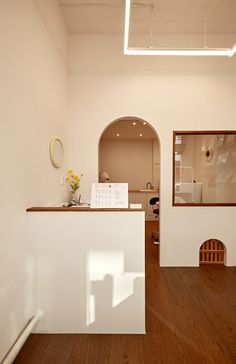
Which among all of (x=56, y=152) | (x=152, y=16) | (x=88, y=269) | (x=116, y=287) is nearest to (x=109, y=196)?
(x=88, y=269)

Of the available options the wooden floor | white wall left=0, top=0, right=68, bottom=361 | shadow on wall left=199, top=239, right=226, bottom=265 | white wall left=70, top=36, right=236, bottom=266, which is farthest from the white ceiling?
the wooden floor

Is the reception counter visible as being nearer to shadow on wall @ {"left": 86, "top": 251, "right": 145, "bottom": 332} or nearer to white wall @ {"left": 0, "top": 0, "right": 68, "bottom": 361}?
shadow on wall @ {"left": 86, "top": 251, "right": 145, "bottom": 332}

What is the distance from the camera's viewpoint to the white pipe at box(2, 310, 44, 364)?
1719mm

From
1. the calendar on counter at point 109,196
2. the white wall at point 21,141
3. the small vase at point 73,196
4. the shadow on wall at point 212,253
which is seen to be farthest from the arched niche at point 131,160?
the calendar on counter at point 109,196

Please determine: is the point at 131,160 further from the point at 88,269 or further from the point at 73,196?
the point at 88,269

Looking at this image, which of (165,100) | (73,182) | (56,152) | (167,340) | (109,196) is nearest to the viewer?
(167,340)

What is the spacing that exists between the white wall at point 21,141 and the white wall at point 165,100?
103 centimetres

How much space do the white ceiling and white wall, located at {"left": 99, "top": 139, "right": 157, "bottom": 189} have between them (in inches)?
217

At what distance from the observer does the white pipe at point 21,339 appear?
5.64 feet

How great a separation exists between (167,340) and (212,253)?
2174mm

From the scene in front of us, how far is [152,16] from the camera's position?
3.40 meters

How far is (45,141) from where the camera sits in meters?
2.61

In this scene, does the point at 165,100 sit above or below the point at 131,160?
above

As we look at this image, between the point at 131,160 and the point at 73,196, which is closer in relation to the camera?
the point at 73,196
